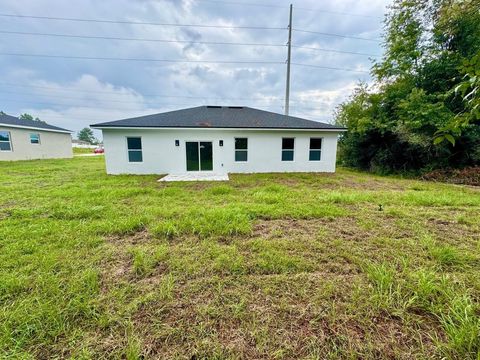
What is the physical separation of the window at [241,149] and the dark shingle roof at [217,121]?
2.72 ft

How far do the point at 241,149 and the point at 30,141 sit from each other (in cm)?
1843

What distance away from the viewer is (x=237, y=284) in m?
2.29

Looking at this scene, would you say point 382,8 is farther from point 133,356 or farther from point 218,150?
point 133,356

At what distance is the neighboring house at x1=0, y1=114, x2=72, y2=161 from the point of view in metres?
15.2

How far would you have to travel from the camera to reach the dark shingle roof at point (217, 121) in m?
10.0

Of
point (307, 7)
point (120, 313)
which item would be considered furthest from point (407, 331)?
point (307, 7)

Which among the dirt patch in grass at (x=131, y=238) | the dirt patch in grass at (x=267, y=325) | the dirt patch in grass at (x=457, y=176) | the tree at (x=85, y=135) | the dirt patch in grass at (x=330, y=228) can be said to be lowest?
the dirt patch in grass at (x=267, y=325)

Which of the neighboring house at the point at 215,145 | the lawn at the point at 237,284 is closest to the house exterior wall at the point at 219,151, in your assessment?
the neighboring house at the point at 215,145

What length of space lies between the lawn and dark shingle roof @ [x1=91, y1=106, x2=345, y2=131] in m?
6.52

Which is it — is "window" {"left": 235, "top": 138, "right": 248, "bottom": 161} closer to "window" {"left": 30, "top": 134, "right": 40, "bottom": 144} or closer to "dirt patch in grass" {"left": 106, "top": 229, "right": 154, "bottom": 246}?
"dirt patch in grass" {"left": 106, "top": 229, "right": 154, "bottom": 246}

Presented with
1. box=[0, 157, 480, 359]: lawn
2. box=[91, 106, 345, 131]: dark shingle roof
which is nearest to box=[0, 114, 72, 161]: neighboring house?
box=[91, 106, 345, 131]: dark shingle roof

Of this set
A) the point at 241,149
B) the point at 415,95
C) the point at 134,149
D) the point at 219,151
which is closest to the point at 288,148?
the point at 241,149

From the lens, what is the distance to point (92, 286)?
7.23 ft

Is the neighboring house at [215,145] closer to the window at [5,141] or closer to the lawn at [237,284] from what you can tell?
the lawn at [237,284]
